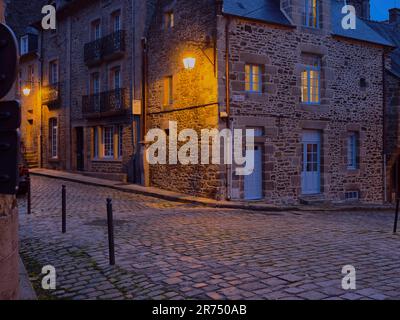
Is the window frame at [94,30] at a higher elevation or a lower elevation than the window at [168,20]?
higher

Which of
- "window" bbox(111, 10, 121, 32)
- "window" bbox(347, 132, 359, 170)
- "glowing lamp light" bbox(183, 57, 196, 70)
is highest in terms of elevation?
"window" bbox(111, 10, 121, 32)

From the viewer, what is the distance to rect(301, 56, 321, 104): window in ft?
Result: 51.0

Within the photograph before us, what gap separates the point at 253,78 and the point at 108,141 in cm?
805

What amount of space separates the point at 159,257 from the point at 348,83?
42.2 ft

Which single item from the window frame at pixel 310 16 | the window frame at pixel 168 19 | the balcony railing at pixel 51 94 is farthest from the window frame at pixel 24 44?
the window frame at pixel 310 16

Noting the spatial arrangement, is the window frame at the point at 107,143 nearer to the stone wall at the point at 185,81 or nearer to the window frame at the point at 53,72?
the stone wall at the point at 185,81

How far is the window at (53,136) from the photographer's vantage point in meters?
23.5

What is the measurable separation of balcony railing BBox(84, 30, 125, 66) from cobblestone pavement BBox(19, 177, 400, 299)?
9370 millimetres

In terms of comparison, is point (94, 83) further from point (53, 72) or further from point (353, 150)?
point (353, 150)

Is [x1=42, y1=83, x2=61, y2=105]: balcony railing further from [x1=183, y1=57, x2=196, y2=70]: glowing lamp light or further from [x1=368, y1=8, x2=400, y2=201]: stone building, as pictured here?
[x1=368, y1=8, x2=400, y2=201]: stone building

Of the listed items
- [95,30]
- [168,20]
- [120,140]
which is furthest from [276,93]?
[95,30]

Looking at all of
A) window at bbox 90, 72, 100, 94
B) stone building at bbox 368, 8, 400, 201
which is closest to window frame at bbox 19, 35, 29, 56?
window at bbox 90, 72, 100, 94

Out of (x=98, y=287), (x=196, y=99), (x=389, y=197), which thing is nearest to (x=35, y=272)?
(x=98, y=287)

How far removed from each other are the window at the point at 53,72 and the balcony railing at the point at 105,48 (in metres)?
3.91
